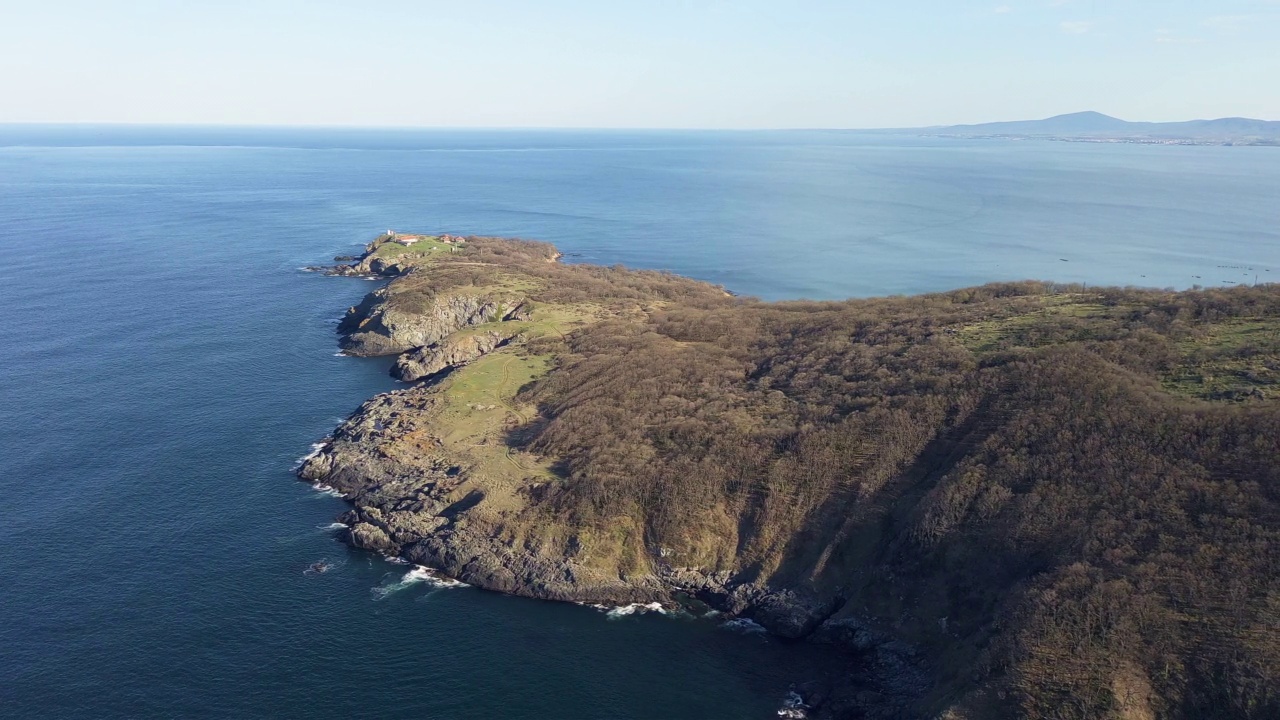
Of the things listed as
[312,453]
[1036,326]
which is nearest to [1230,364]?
[1036,326]

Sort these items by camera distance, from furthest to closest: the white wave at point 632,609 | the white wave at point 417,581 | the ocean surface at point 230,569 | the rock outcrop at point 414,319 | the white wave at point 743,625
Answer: the rock outcrop at point 414,319
the white wave at point 417,581
the white wave at point 632,609
the white wave at point 743,625
the ocean surface at point 230,569

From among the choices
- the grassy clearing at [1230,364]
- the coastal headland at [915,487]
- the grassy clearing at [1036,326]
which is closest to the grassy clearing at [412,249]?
the coastal headland at [915,487]

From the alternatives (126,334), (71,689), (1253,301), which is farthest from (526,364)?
(1253,301)

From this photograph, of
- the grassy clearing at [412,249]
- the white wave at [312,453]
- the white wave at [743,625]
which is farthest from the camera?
the grassy clearing at [412,249]

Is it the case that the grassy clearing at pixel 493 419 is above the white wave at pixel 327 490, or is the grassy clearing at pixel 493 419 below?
above

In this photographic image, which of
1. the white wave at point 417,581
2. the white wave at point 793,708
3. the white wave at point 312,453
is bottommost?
the white wave at point 793,708

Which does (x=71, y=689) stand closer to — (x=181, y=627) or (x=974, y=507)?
(x=181, y=627)

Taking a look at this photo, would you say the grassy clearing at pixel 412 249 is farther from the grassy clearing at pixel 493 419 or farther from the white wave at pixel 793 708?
the white wave at pixel 793 708

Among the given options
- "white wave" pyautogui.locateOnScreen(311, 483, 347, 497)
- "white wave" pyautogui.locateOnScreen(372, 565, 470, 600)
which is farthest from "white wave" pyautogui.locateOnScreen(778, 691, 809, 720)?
"white wave" pyautogui.locateOnScreen(311, 483, 347, 497)
